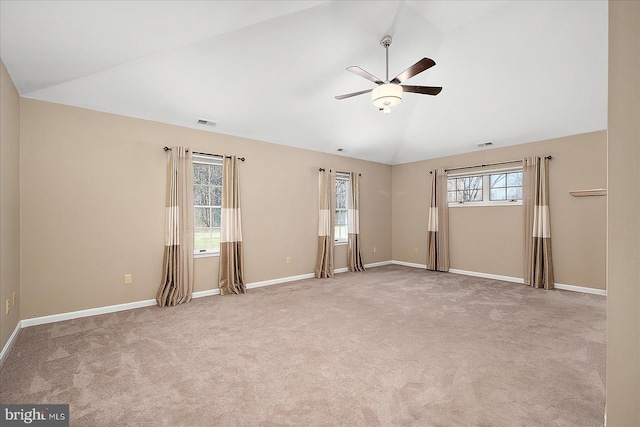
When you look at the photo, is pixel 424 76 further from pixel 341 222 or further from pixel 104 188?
pixel 104 188

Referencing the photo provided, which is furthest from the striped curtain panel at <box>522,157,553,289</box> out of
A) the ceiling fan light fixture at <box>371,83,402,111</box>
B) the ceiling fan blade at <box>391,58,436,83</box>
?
the ceiling fan blade at <box>391,58,436,83</box>

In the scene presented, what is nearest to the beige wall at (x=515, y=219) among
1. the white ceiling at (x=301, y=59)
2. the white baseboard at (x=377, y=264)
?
the white baseboard at (x=377, y=264)

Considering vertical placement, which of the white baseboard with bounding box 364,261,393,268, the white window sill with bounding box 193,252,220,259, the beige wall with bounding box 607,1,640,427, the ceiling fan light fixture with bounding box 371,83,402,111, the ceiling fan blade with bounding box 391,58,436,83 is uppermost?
the ceiling fan blade with bounding box 391,58,436,83

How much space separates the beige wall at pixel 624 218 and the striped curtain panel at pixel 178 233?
176 inches

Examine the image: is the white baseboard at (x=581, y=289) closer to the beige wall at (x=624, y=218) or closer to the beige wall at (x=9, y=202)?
the beige wall at (x=624, y=218)

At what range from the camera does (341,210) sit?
22.2ft

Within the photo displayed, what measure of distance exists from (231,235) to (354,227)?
290 cm

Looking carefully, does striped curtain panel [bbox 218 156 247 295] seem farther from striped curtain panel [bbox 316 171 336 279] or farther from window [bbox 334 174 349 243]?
window [bbox 334 174 349 243]

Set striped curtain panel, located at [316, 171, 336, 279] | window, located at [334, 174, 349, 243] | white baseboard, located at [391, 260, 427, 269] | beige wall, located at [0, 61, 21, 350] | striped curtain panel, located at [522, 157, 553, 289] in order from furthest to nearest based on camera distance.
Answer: white baseboard, located at [391, 260, 427, 269] → window, located at [334, 174, 349, 243] → striped curtain panel, located at [316, 171, 336, 279] → striped curtain panel, located at [522, 157, 553, 289] → beige wall, located at [0, 61, 21, 350]

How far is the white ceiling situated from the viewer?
2.61 meters

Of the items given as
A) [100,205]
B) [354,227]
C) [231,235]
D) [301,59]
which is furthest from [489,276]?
[100,205]

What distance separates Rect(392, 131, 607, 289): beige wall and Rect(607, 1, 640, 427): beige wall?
4.52 metres

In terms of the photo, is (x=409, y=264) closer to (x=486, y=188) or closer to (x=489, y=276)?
(x=489, y=276)

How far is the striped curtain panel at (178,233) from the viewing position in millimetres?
4172
